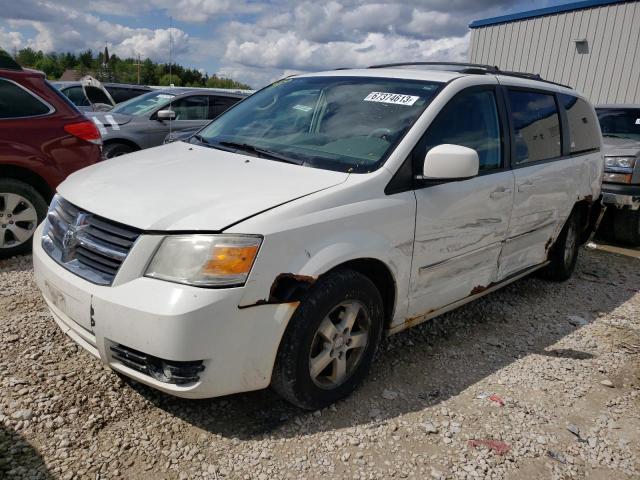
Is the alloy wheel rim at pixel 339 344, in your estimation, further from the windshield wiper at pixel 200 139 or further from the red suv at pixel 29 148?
the red suv at pixel 29 148

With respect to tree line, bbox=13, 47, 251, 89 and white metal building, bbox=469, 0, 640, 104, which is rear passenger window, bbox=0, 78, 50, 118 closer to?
white metal building, bbox=469, 0, 640, 104

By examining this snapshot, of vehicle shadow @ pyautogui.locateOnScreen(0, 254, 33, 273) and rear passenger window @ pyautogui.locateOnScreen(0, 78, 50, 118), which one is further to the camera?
rear passenger window @ pyautogui.locateOnScreen(0, 78, 50, 118)

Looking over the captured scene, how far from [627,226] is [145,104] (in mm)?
7526

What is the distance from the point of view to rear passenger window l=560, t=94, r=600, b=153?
179 inches

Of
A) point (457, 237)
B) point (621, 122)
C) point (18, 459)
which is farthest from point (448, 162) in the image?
point (621, 122)

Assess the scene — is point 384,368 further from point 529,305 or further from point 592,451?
point 529,305

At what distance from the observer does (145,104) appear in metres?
9.05

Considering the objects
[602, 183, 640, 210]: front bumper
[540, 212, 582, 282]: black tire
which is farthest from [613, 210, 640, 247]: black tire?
[540, 212, 582, 282]: black tire

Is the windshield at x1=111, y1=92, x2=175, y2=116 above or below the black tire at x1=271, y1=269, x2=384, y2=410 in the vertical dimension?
above

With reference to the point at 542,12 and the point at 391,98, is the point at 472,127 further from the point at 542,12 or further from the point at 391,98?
the point at 542,12

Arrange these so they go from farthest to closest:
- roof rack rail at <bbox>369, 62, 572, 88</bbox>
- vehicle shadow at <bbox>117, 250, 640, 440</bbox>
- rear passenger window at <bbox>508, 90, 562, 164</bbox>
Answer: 1. rear passenger window at <bbox>508, 90, 562, 164</bbox>
2. roof rack rail at <bbox>369, 62, 572, 88</bbox>
3. vehicle shadow at <bbox>117, 250, 640, 440</bbox>

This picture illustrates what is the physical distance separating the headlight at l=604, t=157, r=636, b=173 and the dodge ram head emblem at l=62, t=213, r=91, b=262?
6295mm

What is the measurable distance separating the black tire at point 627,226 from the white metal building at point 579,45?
24.4 ft

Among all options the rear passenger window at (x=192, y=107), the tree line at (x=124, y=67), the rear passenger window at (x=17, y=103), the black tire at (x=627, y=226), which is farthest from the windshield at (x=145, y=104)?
the tree line at (x=124, y=67)
